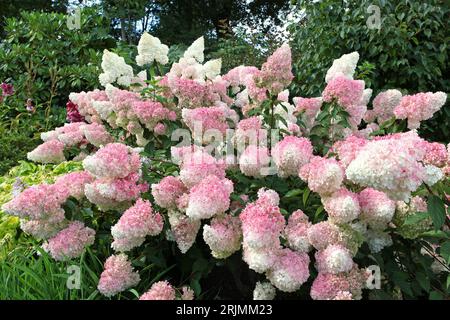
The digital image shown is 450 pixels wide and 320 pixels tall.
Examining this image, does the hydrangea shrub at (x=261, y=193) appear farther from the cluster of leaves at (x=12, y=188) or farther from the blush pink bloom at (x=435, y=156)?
the cluster of leaves at (x=12, y=188)

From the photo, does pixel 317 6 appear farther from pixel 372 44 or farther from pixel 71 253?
pixel 71 253

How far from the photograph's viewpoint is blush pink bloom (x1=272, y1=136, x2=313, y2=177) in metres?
2.07

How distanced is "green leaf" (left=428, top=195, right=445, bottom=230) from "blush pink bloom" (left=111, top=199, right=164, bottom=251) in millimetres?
973

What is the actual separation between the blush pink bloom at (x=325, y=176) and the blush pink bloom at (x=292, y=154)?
12cm

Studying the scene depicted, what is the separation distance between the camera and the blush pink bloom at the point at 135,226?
2.01 meters

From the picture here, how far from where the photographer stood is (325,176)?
187 cm

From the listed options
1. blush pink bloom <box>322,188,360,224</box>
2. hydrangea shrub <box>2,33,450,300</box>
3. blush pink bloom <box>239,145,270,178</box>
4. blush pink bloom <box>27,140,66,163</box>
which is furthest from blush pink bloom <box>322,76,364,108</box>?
blush pink bloom <box>27,140,66,163</box>

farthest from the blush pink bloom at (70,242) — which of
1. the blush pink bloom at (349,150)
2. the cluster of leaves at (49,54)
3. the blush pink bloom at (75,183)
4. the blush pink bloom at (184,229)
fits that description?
the cluster of leaves at (49,54)

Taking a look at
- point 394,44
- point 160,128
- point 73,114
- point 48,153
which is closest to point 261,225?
point 160,128

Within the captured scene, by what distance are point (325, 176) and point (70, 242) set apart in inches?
41.3

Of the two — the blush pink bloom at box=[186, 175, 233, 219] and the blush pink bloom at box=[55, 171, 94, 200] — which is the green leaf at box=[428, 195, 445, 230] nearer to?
the blush pink bloom at box=[186, 175, 233, 219]

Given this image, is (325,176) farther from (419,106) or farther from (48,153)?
(48,153)

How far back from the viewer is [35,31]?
6.86 m
